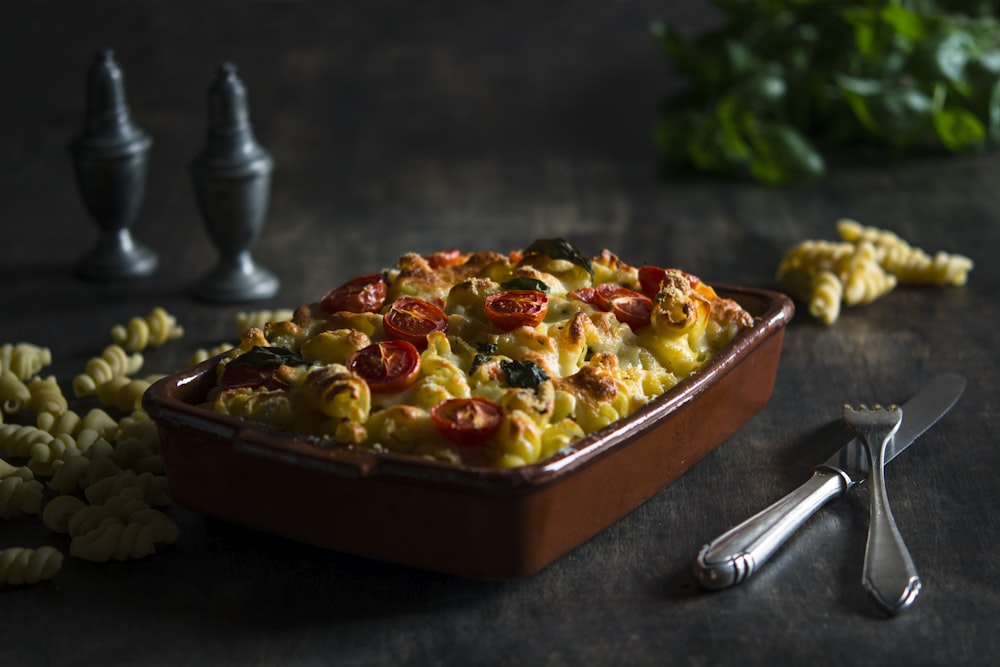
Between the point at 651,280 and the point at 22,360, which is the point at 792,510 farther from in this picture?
the point at 22,360

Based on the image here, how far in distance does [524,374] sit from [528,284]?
1.27 ft

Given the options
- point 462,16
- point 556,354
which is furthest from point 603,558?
point 462,16

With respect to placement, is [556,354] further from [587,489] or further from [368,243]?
[368,243]

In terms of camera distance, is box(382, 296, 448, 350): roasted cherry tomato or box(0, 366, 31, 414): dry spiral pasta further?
box(0, 366, 31, 414): dry spiral pasta

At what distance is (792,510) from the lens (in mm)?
2557

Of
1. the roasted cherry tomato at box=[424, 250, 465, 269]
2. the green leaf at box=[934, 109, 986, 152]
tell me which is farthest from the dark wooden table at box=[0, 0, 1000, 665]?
the roasted cherry tomato at box=[424, 250, 465, 269]

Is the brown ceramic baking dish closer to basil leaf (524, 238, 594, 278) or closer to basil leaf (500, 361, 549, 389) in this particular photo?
basil leaf (500, 361, 549, 389)

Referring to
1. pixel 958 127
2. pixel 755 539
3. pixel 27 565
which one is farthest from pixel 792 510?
pixel 958 127

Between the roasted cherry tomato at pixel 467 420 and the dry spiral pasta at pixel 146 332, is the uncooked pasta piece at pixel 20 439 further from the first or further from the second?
the roasted cherry tomato at pixel 467 420

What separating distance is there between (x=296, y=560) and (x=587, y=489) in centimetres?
59

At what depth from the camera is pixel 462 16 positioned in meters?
7.16

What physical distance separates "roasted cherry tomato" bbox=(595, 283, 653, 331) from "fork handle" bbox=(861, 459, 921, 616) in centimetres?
61

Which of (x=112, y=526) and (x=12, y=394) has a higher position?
(x=112, y=526)

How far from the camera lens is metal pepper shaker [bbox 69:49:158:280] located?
4105 mm
